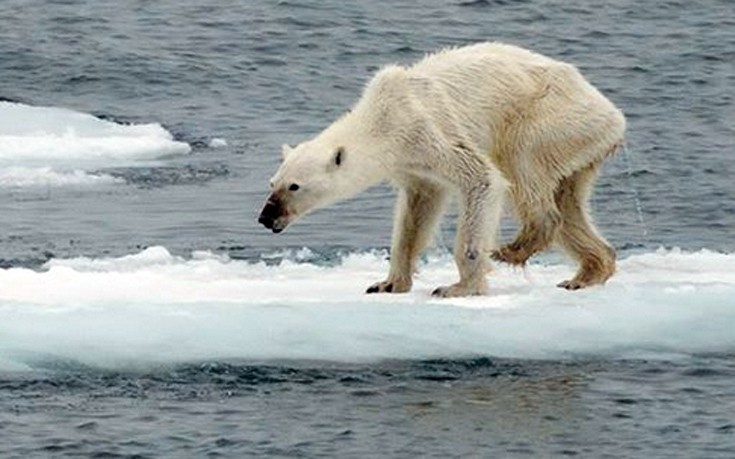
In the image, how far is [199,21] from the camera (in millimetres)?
31172

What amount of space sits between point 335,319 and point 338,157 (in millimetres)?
1047

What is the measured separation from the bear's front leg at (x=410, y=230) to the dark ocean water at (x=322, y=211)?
56.5 inches

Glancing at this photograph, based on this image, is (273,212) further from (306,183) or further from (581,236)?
(581,236)

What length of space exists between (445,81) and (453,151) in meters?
0.49

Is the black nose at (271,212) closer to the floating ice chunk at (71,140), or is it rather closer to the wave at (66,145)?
the wave at (66,145)

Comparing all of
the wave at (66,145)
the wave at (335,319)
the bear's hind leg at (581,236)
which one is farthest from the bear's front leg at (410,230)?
the wave at (66,145)

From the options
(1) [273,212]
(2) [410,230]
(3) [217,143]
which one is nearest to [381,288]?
(2) [410,230]

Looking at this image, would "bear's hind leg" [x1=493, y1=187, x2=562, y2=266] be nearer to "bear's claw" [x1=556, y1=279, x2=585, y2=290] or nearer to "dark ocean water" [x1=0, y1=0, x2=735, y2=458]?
"bear's claw" [x1=556, y1=279, x2=585, y2=290]

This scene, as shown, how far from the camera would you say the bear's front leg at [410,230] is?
572 inches

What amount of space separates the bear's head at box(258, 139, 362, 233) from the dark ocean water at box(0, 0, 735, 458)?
42.8 inches

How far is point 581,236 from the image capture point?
14.8 meters

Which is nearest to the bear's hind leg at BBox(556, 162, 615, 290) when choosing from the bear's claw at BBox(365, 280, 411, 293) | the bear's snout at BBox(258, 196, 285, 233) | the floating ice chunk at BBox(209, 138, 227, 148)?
the bear's claw at BBox(365, 280, 411, 293)

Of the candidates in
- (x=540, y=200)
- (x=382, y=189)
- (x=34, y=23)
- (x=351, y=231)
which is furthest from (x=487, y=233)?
(x=34, y=23)

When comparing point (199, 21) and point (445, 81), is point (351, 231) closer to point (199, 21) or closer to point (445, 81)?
point (445, 81)
